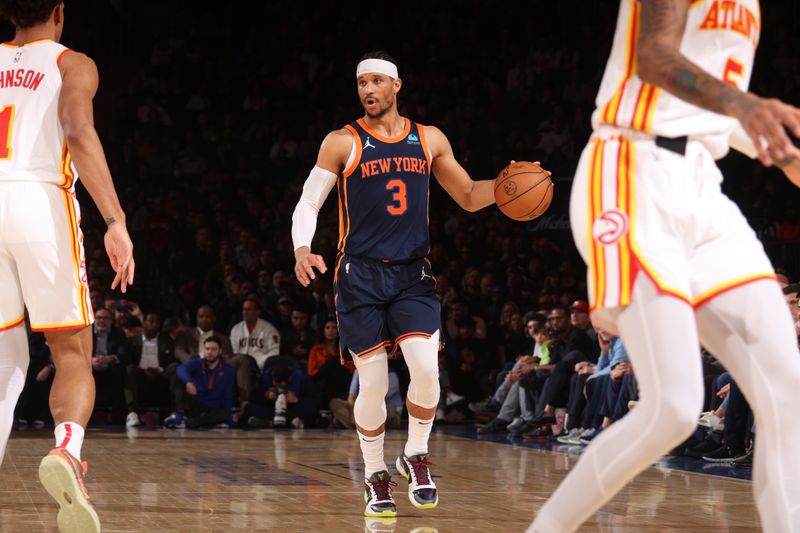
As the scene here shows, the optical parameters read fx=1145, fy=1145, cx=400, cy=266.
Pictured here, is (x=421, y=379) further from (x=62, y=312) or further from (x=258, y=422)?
(x=258, y=422)

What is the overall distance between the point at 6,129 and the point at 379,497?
247 centimetres

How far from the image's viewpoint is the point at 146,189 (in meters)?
17.7

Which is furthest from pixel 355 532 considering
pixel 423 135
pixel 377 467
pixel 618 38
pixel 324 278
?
pixel 324 278

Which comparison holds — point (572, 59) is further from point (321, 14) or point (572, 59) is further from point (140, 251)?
point (140, 251)

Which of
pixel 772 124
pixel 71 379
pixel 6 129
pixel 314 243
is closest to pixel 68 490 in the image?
pixel 71 379

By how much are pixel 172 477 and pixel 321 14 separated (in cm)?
1472

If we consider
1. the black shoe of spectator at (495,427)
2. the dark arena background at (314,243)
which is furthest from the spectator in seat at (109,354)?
the black shoe of spectator at (495,427)

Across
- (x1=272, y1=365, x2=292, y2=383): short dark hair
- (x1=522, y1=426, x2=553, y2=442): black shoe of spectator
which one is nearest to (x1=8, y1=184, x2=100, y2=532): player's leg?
(x1=522, y1=426, x2=553, y2=442): black shoe of spectator

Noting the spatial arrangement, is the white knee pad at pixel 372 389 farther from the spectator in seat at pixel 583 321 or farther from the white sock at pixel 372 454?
the spectator in seat at pixel 583 321

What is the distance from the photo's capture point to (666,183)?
296cm

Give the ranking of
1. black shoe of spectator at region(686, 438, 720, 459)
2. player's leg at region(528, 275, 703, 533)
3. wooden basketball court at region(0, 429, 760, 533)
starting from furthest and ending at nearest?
black shoe of spectator at region(686, 438, 720, 459), wooden basketball court at region(0, 429, 760, 533), player's leg at region(528, 275, 703, 533)

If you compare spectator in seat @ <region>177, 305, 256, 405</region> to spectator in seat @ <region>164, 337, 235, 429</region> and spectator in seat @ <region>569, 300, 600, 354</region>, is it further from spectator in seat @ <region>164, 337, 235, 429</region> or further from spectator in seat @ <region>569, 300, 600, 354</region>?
spectator in seat @ <region>569, 300, 600, 354</region>

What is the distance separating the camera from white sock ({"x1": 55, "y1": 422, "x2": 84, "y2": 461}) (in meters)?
3.89

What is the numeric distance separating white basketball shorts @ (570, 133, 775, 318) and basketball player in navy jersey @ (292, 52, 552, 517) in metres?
2.63
